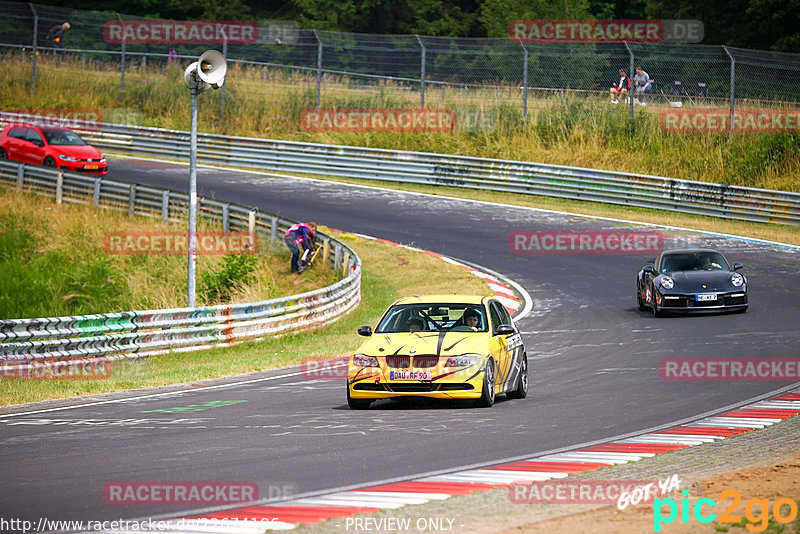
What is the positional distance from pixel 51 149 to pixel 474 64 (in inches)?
598

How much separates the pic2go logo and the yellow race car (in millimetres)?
4698

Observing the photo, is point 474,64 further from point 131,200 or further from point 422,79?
point 131,200

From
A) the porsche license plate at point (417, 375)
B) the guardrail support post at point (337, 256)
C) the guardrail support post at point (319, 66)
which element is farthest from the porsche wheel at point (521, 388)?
Result: the guardrail support post at point (319, 66)

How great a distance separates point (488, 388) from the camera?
39.5 feet

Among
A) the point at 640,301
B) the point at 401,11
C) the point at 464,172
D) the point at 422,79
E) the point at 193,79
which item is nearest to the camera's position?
the point at 193,79

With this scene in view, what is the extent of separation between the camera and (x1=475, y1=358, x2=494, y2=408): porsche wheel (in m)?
12.0

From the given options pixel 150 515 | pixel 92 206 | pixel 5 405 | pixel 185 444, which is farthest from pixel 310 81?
pixel 150 515

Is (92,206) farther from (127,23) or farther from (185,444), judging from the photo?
(185,444)

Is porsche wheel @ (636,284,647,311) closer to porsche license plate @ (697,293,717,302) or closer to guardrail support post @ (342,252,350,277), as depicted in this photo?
porsche license plate @ (697,293,717,302)

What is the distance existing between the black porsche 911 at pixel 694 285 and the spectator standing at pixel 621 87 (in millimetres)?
16568

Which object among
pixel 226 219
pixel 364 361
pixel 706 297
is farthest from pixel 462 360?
pixel 226 219

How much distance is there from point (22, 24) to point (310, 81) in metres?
13.0

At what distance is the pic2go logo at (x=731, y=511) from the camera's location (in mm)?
6660

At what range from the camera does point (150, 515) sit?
702 cm
